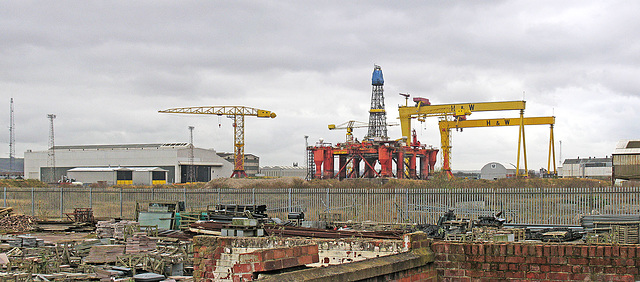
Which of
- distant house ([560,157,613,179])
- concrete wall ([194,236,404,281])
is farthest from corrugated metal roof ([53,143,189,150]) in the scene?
concrete wall ([194,236,404,281])

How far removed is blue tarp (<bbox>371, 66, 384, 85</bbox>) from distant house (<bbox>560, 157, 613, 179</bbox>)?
36.0 m

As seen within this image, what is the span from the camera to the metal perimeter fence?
23.8m

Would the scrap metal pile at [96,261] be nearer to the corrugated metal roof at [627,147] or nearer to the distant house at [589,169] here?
the corrugated metal roof at [627,147]

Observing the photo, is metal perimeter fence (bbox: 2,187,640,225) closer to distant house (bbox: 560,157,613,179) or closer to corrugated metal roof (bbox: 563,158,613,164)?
distant house (bbox: 560,157,613,179)

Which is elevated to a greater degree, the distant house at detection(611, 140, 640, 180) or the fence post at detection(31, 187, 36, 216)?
the distant house at detection(611, 140, 640, 180)

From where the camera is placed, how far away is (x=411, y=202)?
84.8 ft

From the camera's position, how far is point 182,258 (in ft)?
46.8

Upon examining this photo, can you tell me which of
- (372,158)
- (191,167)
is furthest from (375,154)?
(191,167)

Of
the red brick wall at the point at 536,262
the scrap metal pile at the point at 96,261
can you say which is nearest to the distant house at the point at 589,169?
the scrap metal pile at the point at 96,261

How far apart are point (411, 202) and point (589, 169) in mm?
85166

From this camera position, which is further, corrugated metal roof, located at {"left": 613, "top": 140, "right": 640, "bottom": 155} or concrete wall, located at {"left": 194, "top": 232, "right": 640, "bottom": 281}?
corrugated metal roof, located at {"left": 613, "top": 140, "right": 640, "bottom": 155}

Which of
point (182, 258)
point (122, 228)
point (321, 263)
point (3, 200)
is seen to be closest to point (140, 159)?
point (3, 200)

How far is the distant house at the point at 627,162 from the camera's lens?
1551 inches

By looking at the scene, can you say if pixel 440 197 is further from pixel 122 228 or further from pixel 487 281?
pixel 487 281
